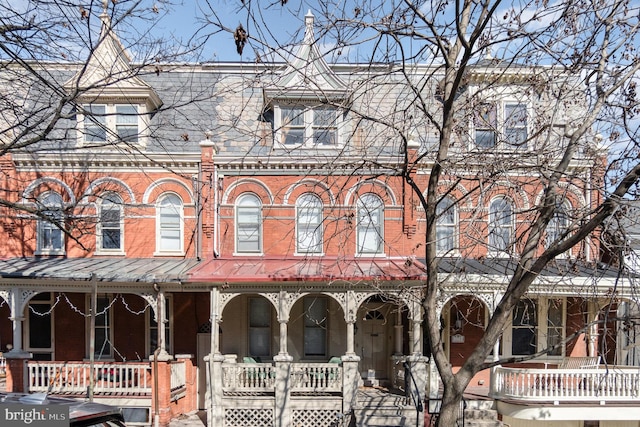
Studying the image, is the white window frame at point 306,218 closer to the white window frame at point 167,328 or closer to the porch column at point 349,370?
the porch column at point 349,370

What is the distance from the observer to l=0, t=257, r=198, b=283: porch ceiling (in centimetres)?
1008

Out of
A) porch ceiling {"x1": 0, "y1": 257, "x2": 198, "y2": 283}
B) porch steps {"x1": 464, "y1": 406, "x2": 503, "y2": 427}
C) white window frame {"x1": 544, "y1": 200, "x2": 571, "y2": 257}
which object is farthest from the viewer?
porch ceiling {"x1": 0, "y1": 257, "x2": 198, "y2": 283}

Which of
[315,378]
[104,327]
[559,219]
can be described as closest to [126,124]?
[104,327]

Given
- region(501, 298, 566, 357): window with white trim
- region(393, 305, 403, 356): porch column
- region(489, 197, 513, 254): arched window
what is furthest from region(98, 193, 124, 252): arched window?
region(501, 298, 566, 357): window with white trim

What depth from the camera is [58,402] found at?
5.00 m

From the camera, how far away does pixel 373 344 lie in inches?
488

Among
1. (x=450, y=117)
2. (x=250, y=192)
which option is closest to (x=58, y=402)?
(x=450, y=117)

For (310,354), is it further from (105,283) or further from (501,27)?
(501,27)

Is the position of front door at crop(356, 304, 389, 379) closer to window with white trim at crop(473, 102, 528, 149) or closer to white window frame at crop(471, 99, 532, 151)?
window with white trim at crop(473, 102, 528, 149)

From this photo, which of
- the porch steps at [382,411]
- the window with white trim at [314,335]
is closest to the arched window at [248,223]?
the window with white trim at [314,335]

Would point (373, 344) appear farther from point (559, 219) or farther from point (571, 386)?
point (559, 219)
